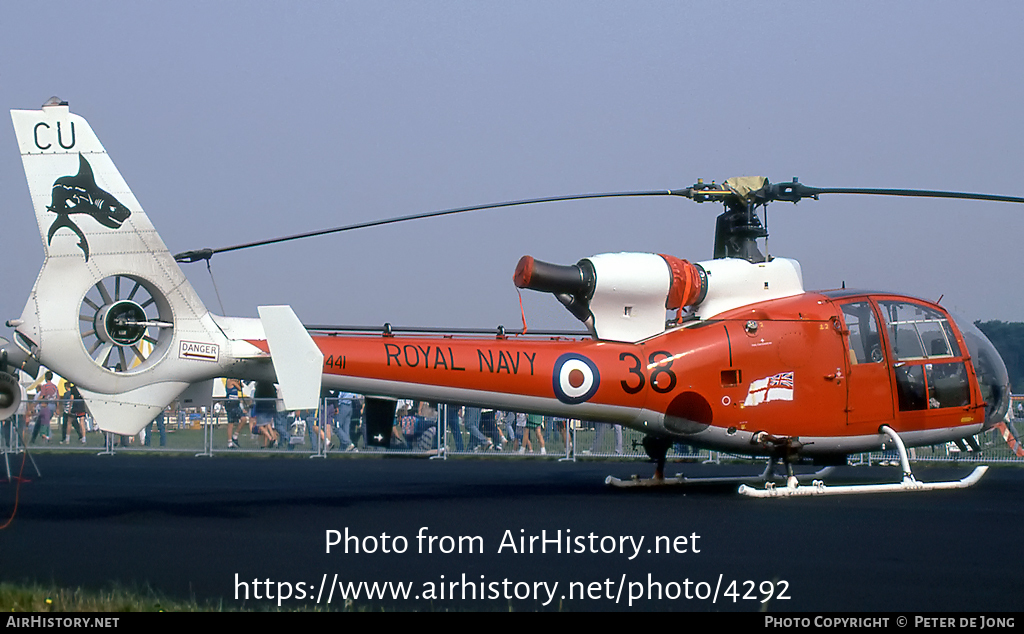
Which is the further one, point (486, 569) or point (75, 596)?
point (486, 569)

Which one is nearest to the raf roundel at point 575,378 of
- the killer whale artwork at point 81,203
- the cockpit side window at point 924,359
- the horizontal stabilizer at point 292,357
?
the horizontal stabilizer at point 292,357

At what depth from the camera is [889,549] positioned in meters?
8.30

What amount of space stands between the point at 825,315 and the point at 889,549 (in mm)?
5770

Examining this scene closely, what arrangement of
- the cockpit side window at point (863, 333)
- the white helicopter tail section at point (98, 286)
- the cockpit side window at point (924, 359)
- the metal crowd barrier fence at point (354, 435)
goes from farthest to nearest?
the metal crowd barrier fence at point (354, 435) → the cockpit side window at point (924, 359) → the cockpit side window at point (863, 333) → the white helicopter tail section at point (98, 286)

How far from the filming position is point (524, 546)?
835 centimetres

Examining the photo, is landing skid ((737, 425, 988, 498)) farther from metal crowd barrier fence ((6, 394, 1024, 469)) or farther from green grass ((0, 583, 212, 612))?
metal crowd barrier fence ((6, 394, 1024, 469))

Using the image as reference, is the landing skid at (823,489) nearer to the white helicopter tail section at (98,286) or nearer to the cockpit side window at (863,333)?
the cockpit side window at (863,333)

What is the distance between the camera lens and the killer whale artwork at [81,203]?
10.2 meters

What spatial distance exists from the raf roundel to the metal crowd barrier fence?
31.9 ft

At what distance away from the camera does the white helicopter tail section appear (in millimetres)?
10086

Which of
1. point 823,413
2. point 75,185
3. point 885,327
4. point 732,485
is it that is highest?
point 75,185

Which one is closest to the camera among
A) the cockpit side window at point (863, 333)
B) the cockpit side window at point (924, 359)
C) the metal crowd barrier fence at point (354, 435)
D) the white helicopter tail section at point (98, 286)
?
the white helicopter tail section at point (98, 286)
